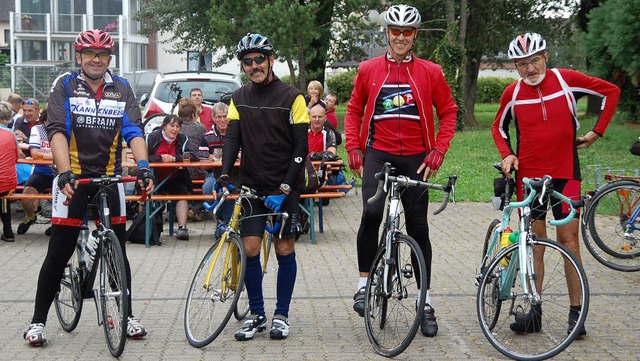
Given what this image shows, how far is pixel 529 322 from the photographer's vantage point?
6.91 metres

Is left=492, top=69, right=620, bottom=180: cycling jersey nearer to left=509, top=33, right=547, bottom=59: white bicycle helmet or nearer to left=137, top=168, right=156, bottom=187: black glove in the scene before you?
left=509, top=33, right=547, bottom=59: white bicycle helmet

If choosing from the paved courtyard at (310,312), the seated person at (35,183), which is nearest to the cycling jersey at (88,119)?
the paved courtyard at (310,312)

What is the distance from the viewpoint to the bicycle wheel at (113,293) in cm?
662

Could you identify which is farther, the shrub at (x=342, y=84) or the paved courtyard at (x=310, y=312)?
the shrub at (x=342, y=84)

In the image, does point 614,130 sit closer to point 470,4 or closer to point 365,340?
point 470,4

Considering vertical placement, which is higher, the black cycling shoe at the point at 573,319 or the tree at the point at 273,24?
the tree at the point at 273,24

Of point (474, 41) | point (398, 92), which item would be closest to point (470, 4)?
point (474, 41)

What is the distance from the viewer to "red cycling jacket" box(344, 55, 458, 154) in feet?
23.9

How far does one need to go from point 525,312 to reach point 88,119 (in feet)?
10.0

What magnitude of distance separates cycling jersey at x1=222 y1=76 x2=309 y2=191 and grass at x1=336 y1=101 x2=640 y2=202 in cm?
737

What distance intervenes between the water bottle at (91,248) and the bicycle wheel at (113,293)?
0.39 feet

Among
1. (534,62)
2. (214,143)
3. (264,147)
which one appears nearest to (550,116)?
(534,62)

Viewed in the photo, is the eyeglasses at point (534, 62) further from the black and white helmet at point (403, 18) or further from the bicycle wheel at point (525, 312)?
the bicycle wheel at point (525, 312)

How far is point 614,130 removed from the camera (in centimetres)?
2652
